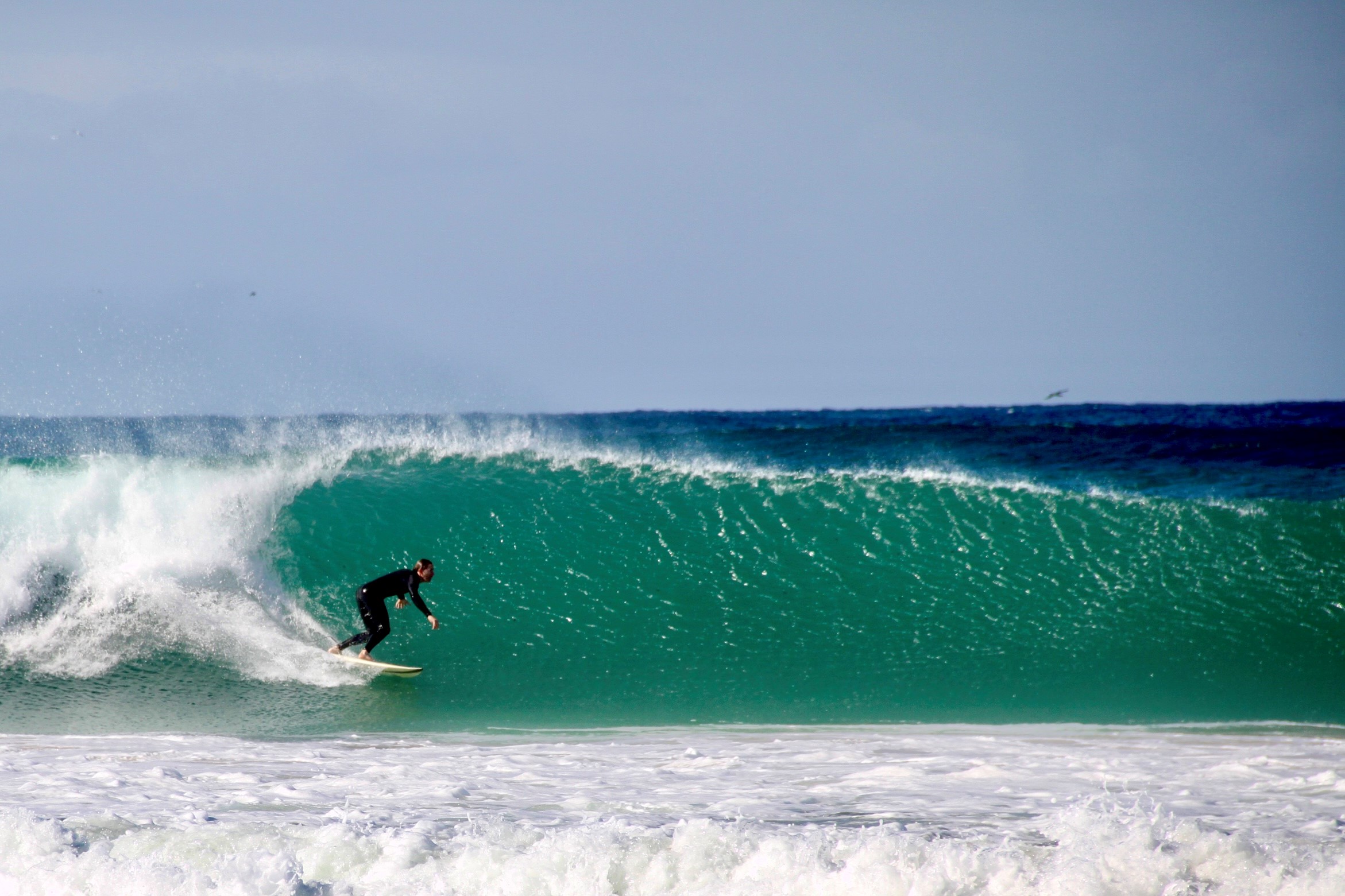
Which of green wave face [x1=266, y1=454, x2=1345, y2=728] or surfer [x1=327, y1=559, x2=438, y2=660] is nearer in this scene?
green wave face [x1=266, y1=454, x2=1345, y2=728]

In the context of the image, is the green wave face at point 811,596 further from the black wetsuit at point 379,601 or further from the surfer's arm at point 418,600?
the surfer's arm at point 418,600

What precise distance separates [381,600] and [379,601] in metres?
0.03

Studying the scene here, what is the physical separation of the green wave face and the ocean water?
0.05 meters

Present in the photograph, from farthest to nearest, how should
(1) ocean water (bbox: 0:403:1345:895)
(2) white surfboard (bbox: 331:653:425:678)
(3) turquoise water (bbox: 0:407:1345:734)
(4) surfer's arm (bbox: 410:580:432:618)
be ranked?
(2) white surfboard (bbox: 331:653:425:678), (4) surfer's arm (bbox: 410:580:432:618), (3) turquoise water (bbox: 0:407:1345:734), (1) ocean water (bbox: 0:403:1345:895)

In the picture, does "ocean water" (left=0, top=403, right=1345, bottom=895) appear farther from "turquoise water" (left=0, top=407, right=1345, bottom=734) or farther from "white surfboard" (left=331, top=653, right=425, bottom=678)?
"white surfboard" (left=331, top=653, right=425, bottom=678)

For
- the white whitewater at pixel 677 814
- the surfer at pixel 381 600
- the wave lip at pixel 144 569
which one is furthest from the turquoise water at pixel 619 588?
the white whitewater at pixel 677 814

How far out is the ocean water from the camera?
4109 mm

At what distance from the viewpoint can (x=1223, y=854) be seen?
13.1ft

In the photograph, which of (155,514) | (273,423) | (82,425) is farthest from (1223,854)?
(82,425)

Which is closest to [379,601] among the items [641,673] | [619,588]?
[641,673]

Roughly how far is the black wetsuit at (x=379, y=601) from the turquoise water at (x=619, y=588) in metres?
0.39

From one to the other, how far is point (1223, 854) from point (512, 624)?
687 centimetres

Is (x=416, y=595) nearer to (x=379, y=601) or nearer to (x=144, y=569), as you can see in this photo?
(x=379, y=601)

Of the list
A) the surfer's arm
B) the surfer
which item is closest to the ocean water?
the surfer
